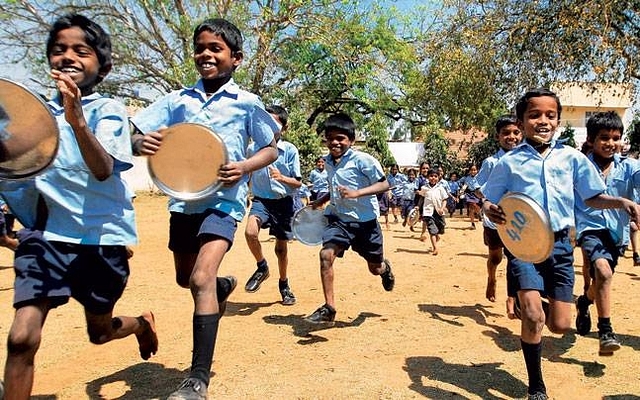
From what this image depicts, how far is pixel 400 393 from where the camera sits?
135 inches

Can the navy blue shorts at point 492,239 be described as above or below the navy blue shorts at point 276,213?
below

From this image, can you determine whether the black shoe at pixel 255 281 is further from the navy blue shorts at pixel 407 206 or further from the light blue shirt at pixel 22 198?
the navy blue shorts at pixel 407 206

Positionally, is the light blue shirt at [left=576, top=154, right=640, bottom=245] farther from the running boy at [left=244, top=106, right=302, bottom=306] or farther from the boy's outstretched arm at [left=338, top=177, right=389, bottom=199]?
the running boy at [left=244, top=106, right=302, bottom=306]

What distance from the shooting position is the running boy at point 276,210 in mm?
5973

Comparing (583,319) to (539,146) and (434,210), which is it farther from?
(434,210)

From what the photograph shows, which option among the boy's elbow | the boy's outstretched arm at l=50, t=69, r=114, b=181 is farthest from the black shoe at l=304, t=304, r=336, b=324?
the boy's outstretched arm at l=50, t=69, r=114, b=181

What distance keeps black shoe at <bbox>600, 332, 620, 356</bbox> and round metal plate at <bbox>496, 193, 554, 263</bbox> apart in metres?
1.22

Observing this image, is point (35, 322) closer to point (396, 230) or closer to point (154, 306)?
point (154, 306)

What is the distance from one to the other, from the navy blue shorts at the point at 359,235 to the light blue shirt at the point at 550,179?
5.45 ft

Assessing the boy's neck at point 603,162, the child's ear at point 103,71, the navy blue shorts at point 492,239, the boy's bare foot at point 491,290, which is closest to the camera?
the child's ear at point 103,71

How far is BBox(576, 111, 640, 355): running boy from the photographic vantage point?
4270 mm

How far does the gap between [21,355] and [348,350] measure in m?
2.45

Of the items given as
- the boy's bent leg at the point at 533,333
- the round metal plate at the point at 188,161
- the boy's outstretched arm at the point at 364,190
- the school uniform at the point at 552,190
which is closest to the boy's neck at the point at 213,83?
the round metal plate at the point at 188,161

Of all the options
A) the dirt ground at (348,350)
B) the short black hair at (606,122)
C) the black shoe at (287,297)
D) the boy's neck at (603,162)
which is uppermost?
the short black hair at (606,122)
